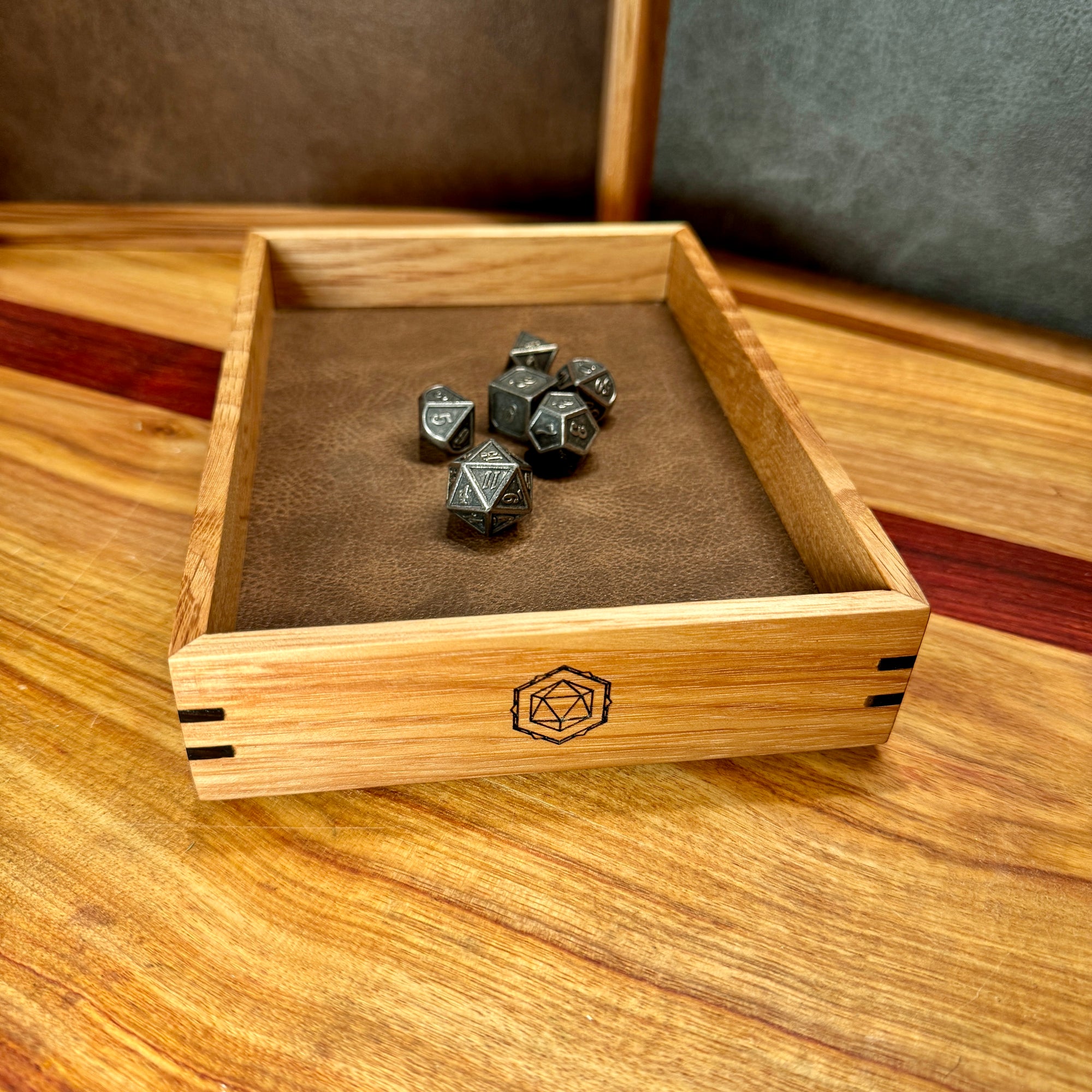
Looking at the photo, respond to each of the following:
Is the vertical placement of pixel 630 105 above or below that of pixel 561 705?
above

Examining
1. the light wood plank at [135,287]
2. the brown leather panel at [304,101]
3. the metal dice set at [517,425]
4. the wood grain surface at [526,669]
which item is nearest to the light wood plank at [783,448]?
the wood grain surface at [526,669]

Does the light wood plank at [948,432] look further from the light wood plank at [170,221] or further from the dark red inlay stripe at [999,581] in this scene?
the light wood plank at [170,221]

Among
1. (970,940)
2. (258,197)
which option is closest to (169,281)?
(258,197)

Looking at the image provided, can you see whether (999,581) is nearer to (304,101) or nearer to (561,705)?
(561,705)

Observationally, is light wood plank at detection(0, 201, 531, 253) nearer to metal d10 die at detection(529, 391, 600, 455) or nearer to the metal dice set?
the metal dice set

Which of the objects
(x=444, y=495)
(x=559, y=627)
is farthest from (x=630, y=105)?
(x=559, y=627)

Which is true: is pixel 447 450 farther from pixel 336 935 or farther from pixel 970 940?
pixel 970 940
